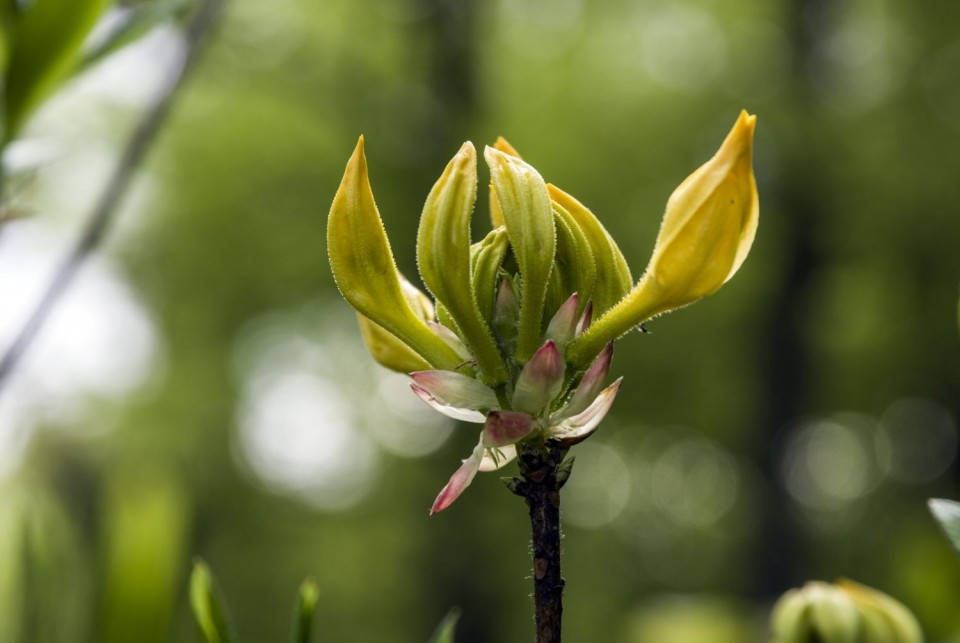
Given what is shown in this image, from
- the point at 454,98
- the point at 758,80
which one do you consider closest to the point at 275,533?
the point at 454,98

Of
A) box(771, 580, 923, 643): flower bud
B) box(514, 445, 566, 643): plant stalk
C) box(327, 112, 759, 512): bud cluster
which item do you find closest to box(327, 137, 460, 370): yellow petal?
box(327, 112, 759, 512): bud cluster

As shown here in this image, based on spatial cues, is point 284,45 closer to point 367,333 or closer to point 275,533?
point 275,533

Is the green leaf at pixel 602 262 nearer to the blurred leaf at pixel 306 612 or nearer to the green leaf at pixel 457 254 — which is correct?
the green leaf at pixel 457 254

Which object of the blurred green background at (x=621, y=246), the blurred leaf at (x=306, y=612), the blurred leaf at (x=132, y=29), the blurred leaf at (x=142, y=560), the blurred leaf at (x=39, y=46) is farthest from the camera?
the blurred green background at (x=621, y=246)

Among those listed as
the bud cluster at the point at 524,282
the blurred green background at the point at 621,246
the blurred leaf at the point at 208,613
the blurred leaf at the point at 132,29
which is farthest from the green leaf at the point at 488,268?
the blurred green background at the point at 621,246

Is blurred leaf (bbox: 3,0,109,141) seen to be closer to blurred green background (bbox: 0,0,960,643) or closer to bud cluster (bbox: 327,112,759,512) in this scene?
bud cluster (bbox: 327,112,759,512)

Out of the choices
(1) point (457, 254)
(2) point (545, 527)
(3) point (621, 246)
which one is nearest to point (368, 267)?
(1) point (457, 254)

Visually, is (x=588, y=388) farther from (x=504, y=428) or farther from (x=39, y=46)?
(x=39, y=46)
